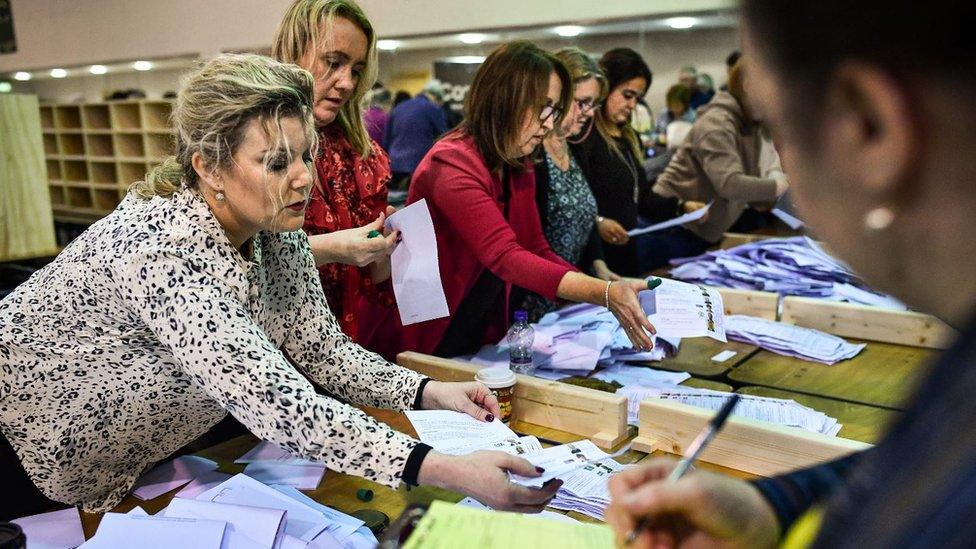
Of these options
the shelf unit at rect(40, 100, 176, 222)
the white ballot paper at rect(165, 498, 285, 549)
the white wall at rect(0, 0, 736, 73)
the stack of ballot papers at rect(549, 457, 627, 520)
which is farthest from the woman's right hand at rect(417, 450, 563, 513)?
the shelf unit at rect(40, 100, 176, 222)

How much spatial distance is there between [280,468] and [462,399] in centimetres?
39

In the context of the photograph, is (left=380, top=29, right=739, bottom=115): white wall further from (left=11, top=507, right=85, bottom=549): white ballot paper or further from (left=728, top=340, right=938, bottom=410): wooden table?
(left=11, top=507, right=85, bottom=549): white ballot paper

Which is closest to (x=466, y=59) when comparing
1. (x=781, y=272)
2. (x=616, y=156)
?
(x=616, y=156)

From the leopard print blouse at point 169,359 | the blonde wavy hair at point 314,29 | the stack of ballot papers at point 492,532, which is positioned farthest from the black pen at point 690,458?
the blonde wavy hair at point 314,29

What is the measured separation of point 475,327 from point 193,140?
46.0 inches

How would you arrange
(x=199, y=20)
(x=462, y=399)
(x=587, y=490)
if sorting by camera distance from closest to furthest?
1. (x=587, y=490)
2. (x=462, y=399)
3. (x=199, y=20)

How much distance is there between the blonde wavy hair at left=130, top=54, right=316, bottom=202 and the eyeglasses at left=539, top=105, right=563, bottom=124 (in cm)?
101

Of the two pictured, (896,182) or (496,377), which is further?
(496,377)

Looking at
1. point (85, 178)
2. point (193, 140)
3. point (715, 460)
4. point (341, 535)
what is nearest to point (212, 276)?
point (193, 140)

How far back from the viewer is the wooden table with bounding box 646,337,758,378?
2.18 metres

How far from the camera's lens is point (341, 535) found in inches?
50.3

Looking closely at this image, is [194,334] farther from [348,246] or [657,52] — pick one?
[657,52]

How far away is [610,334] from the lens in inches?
90.0

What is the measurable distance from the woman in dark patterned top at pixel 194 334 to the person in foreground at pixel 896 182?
773mm
